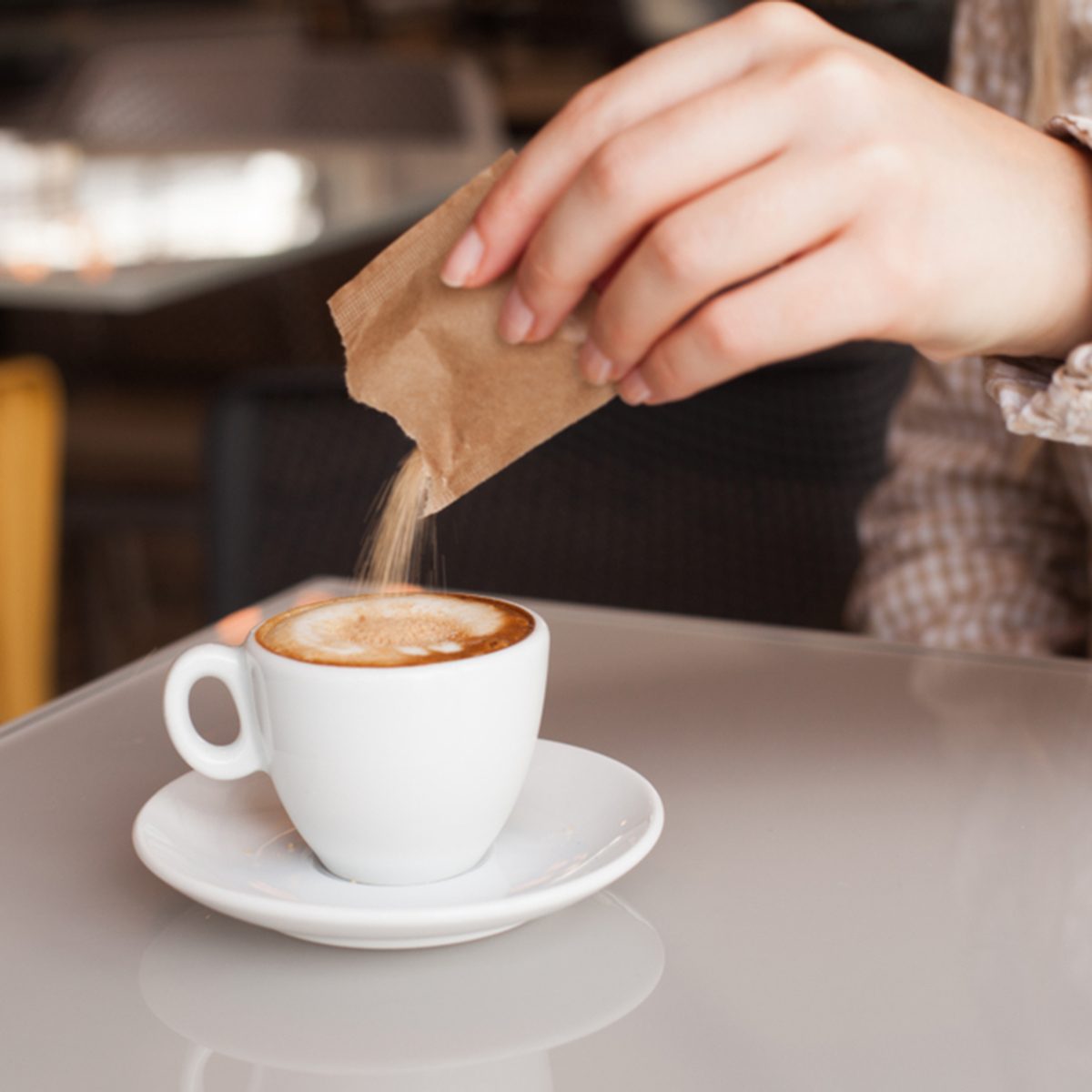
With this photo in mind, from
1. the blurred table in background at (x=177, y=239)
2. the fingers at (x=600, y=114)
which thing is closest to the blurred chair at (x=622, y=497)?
the blurred table in background at (x=177, y=239)

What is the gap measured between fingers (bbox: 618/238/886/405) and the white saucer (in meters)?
0.14

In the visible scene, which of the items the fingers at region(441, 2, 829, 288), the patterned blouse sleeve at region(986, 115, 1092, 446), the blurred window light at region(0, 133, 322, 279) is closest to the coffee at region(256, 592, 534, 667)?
the fingers at region(441, 2, 829, 288)

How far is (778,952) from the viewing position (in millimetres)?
447

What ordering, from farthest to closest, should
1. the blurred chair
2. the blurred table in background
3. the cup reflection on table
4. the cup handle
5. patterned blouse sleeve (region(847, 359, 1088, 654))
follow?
the blurred table in background
the blurred chair
patterned blouse sleeve (region(847, 359, 1088, 654))
the cup handle
the cup reflection on table

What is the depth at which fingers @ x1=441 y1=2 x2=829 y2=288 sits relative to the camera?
1.64 ft

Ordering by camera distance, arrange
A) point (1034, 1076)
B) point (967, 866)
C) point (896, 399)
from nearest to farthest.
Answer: point (1034, 1076) → point (967, 866) → point (896, 399)

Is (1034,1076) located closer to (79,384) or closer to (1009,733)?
(1009,733)

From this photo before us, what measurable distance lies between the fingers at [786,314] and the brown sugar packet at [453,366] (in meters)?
0.05

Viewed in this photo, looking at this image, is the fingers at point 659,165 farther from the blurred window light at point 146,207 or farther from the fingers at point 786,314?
the blurred window light at point 146,207

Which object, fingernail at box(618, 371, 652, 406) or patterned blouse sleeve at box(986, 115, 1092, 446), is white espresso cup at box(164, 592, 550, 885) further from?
patterned blouse sleeve at box(986, 115, 1092, 446)

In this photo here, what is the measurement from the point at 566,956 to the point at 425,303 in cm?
22

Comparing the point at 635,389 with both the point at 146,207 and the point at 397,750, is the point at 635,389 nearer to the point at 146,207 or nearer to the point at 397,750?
the point at 397,750

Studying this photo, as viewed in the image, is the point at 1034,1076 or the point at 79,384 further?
the point at 79,384

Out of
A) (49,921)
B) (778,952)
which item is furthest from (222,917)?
(778,952)
